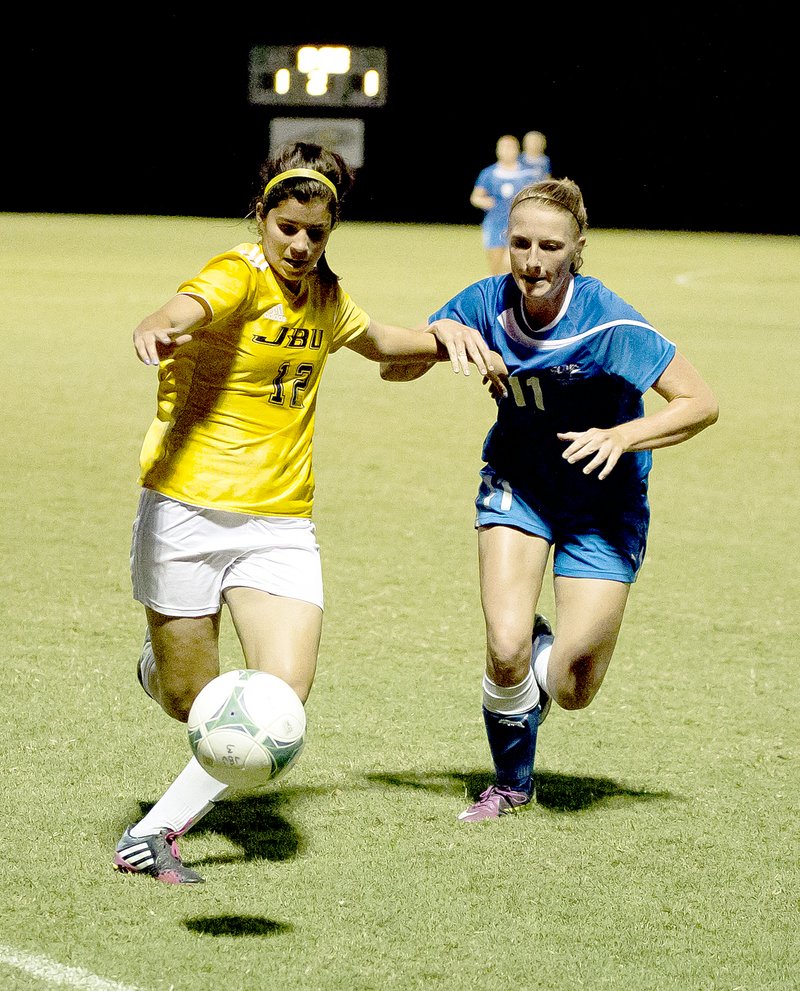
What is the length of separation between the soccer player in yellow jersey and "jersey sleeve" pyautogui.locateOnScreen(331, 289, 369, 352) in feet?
0.17

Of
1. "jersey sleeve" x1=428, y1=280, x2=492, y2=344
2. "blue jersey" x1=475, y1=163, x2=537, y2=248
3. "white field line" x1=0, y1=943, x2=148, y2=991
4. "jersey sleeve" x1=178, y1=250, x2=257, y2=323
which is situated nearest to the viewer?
"white field line" x1=0, y1=943, x2=148, y2=991

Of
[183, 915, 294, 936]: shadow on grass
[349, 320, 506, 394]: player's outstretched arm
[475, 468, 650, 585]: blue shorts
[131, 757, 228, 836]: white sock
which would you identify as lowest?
[183, 915, 294, 936]: shadow on grass

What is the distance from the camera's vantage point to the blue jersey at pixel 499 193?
785 inches

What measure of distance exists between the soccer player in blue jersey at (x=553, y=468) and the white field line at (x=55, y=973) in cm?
140

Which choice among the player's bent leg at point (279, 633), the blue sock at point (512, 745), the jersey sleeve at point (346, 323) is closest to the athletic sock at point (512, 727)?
the blue sock at point (512, 745)

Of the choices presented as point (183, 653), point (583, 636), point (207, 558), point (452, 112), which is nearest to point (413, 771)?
point (583, 636)

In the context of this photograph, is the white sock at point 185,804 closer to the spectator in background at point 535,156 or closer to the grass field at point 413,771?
the grass field at point 413,771

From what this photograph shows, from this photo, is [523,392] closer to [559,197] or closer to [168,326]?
[559,197]

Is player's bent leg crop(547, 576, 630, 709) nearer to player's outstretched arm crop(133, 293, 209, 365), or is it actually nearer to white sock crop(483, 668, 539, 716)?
white sock crop(483, 668, 539, 716)

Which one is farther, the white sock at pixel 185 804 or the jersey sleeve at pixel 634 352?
the jersey sleeve at pixel 634 352

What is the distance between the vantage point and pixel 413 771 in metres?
4.67

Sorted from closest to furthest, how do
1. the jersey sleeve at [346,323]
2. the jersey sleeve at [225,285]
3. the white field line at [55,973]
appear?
the white field line at [55,973], the jersey sleeve at [225,285], the jersey sleeve at [346,323]

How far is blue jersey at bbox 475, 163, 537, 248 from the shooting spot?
785 inches

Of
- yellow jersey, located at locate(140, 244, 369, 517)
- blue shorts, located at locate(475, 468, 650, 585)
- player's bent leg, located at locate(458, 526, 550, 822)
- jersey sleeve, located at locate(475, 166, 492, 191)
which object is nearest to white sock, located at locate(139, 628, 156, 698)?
yellow jersey, located at locate(140, 244, 369, 517)
